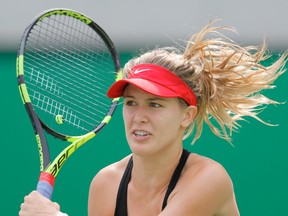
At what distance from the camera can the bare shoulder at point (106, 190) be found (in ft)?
12.2

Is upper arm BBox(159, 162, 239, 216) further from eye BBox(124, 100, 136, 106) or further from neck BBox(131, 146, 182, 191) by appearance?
eye BBox(124, 100, 136, 106)

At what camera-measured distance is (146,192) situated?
144 inches

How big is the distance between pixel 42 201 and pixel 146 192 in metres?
0.59

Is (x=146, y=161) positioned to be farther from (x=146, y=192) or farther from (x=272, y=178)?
(x=272, y=178)

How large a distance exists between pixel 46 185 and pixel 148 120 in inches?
18.9

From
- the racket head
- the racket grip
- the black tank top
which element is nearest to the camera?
the racket grip

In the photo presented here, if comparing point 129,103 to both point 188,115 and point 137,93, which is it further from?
point 188,115

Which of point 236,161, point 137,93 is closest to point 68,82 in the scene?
point 137,93

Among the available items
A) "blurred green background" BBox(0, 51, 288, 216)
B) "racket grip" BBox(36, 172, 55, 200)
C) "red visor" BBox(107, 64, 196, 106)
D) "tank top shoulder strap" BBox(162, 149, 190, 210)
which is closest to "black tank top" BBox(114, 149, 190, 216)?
"tank top shoulder strap" BBox(162, 149, 190, 210)

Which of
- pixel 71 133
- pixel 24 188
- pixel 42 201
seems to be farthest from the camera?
pixel 24 188

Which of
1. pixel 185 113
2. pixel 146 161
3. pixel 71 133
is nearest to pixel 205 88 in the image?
pixel 185 113

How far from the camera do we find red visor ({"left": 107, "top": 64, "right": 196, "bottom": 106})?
11.1 ft

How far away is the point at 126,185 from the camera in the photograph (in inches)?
146

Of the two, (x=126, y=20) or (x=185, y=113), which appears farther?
(x=126, y=20)
